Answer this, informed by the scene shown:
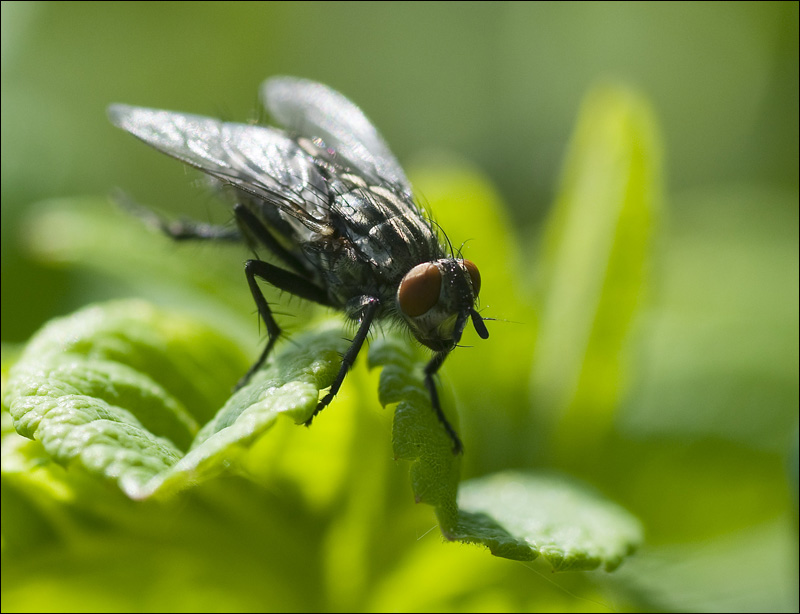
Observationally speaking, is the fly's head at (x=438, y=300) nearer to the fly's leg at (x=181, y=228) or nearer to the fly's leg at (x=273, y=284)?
the fly's leg at (x=273, y=284)

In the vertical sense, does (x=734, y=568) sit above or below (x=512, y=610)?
above

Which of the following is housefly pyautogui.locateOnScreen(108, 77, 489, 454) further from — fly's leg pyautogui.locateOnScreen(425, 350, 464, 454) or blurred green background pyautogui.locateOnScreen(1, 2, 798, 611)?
blurred green background pyautogui.locateOnScreen(1, 2, 798, 611)

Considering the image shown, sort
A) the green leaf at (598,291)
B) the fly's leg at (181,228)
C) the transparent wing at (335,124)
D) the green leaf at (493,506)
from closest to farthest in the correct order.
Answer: the green leaf at (493,506) < the green leaf at (598,291) < the transparent wing at (335,124) < the fly's leg at (181,228)

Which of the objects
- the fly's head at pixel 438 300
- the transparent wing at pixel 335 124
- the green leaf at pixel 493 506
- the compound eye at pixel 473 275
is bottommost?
the green leaf at pixel 493 506

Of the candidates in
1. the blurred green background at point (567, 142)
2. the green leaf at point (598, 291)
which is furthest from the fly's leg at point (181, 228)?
the green leaf at point (598, 291)

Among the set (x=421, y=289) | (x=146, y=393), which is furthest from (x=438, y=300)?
(x=146, y=393)

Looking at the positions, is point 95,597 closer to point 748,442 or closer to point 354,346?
point 354,346

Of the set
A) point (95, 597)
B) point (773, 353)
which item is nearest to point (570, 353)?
point (773, 353)
